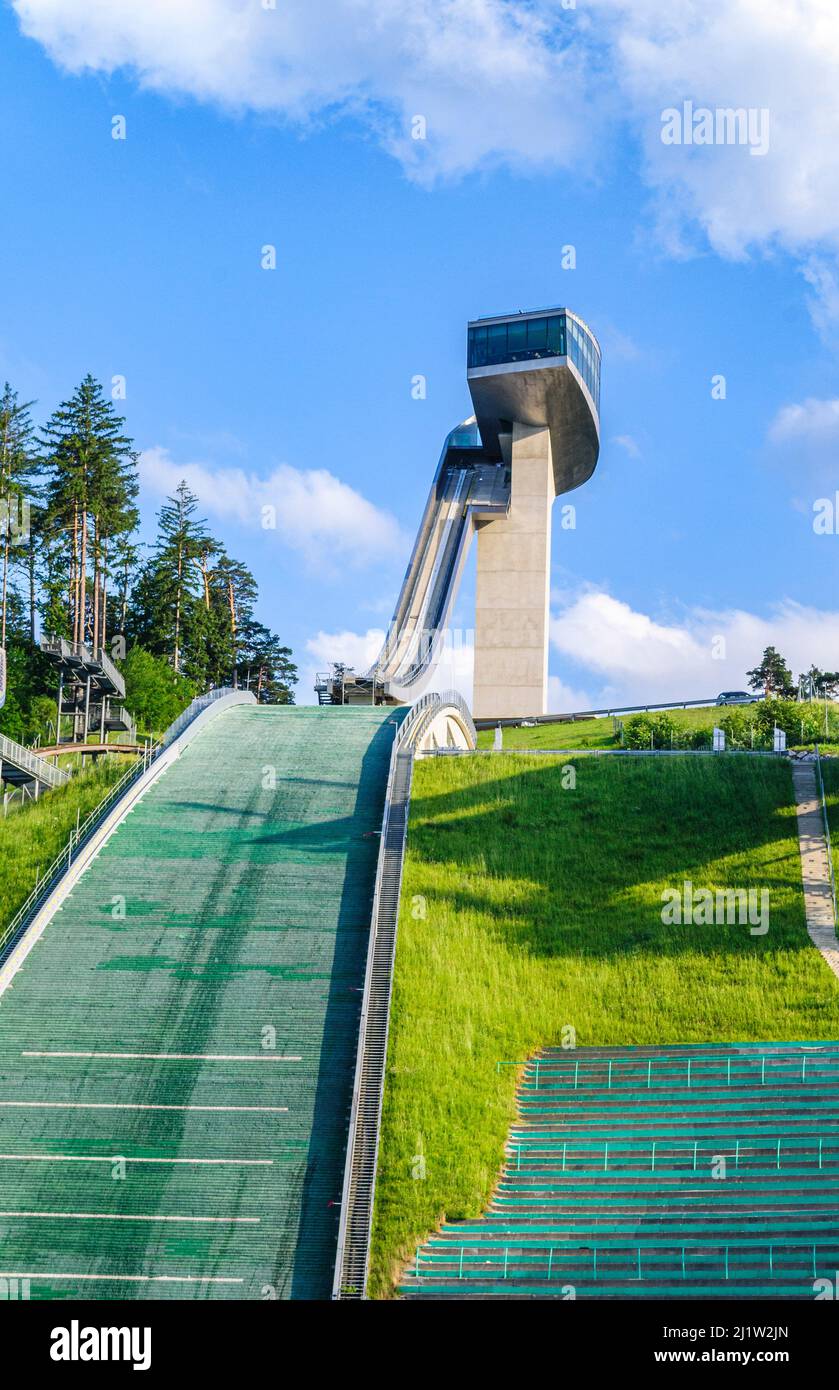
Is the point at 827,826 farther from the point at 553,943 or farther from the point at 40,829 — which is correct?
the point at 40,829

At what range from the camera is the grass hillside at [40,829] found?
29141mm

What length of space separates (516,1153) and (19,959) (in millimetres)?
9701

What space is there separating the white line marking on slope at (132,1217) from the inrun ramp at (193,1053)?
0.03 metres

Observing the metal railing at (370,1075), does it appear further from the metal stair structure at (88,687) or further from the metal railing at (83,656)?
the metal stair structure at (88,687)

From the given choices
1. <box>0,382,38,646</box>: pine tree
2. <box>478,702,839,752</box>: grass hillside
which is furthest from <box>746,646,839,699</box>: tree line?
<box>0,382,38,646</box>: pine tree

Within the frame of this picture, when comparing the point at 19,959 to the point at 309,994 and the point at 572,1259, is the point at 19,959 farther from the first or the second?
the point at 572,1259

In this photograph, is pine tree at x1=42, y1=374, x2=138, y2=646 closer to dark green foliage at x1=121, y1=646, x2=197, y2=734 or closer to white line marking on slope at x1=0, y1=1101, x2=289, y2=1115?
dark green foliage at x1=121, y1=646, x2=197, y2=734

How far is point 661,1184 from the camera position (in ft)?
68.8

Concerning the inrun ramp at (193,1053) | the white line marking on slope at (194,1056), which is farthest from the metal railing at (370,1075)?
the white line marking on slope at (194,1056)

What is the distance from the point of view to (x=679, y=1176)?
2112 centimetres

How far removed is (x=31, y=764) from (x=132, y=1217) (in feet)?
57.6

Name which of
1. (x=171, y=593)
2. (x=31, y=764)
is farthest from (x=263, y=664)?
(x=31, y=764)
